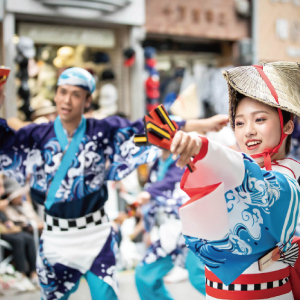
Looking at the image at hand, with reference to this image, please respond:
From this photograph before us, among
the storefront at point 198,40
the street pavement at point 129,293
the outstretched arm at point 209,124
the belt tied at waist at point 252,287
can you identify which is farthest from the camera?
the storefront at point 198,40

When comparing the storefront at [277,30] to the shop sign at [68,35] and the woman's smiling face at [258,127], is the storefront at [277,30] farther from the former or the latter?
the woman's smiling face at [258,127]

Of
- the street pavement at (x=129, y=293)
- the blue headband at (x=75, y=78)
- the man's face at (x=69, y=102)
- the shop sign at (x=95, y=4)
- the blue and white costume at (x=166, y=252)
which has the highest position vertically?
the shop sign at (x=95, y=4)

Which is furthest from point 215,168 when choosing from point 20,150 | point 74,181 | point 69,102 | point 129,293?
point 129,293

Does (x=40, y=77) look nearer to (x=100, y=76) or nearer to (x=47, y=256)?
(x=100, y=76)

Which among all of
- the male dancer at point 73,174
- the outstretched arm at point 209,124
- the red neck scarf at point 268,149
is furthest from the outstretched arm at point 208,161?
the male dancer at point 73,174

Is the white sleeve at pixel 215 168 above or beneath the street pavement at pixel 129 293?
above

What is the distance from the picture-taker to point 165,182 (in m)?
3.70

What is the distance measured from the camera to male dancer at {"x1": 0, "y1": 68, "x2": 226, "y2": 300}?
2.78 meters

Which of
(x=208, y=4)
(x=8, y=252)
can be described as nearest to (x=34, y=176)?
(x=8, y=252)

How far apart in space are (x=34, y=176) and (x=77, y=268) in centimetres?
63

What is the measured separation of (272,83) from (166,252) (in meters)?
1.98

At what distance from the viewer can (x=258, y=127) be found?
72.2 inches

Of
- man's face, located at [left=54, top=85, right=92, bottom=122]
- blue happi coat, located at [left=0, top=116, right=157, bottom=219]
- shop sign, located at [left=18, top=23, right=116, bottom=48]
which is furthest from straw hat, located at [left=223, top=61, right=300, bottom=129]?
shop sign, located at [left=18, top=23, right=116, bottom=48]

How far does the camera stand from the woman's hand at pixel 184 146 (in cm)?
129
